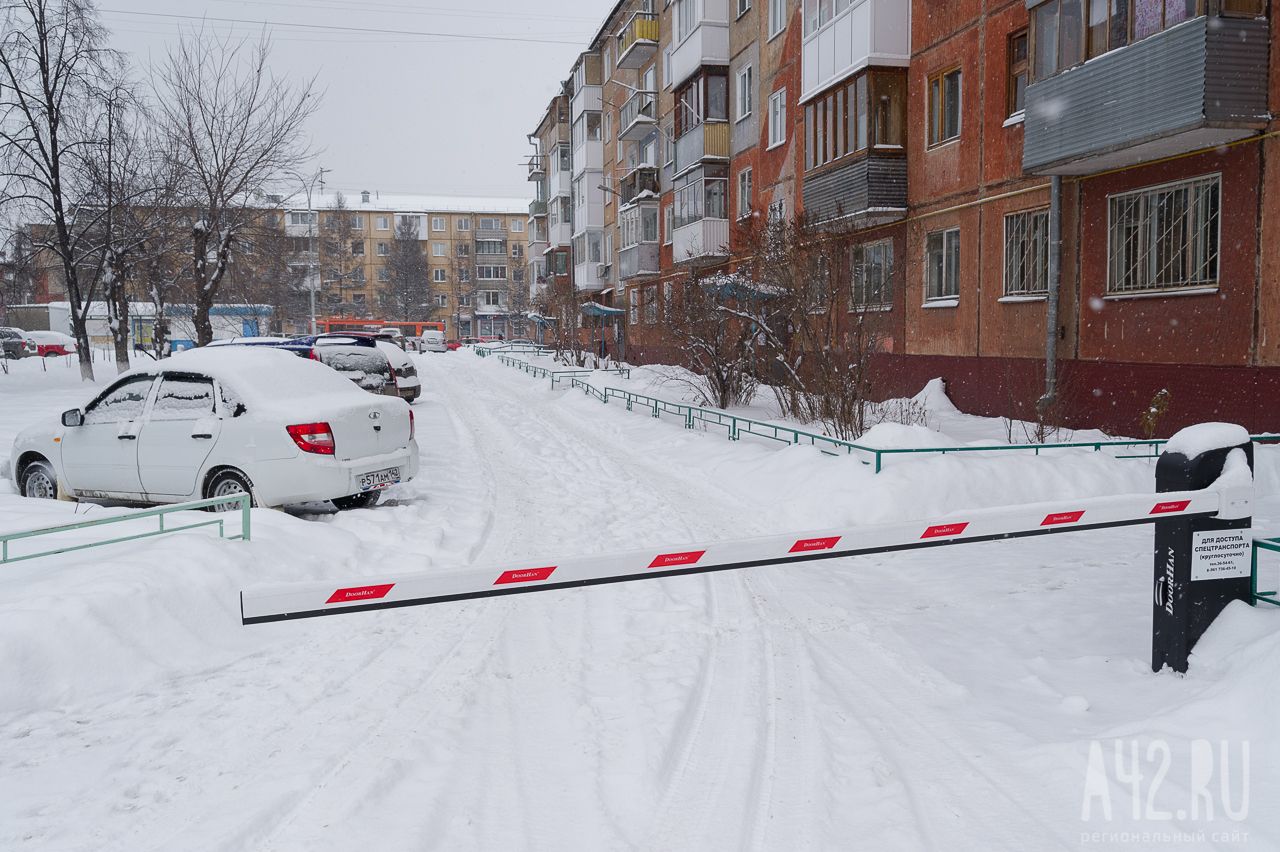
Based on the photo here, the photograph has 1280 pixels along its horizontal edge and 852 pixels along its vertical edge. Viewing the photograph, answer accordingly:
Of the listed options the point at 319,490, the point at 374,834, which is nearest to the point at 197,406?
the point at 319,490

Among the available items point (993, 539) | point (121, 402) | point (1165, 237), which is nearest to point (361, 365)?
point (121, 402)

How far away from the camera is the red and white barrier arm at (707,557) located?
3346 mm

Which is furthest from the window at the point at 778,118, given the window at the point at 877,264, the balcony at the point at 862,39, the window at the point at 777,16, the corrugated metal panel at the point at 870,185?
the corrugated metal panel at the point at 870,185

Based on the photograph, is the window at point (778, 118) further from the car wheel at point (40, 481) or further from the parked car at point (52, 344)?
the parked car at point (52, 344)

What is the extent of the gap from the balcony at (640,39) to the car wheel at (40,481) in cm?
3200

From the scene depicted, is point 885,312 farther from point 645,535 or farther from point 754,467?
point 645,535

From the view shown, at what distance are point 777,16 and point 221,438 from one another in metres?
21.7

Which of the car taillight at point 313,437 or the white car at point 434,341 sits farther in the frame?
the white car at point 434,341

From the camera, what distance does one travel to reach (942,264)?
17922 mm

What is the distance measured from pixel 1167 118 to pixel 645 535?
8.70m

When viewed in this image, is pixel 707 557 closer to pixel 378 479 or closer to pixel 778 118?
pixel 378 479

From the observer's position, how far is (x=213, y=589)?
5.80m

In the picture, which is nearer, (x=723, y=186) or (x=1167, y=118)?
(x=1167, y=118)

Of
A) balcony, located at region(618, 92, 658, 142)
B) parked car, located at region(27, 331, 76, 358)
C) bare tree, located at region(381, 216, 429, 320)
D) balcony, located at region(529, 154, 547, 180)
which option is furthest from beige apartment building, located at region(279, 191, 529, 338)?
balcony, located at region(618, 92, 658, 142)
